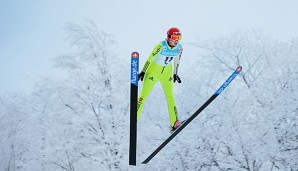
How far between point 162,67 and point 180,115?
10.5m

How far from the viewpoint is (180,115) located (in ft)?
51.1

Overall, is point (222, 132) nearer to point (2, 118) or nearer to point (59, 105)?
point (59, 105)

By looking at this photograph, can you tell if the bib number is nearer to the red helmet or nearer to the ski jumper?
the ski jumper

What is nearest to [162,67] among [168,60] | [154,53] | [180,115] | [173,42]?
[168,60]

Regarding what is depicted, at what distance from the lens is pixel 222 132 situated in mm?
14203

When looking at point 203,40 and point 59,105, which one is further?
point 203,40

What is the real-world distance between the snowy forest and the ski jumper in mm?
9220

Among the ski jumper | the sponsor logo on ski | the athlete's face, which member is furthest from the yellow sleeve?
the sponsor logo on ski

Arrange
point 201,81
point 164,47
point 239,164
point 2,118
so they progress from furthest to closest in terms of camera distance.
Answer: point 2,118, point 201,81, point 239,164, point 164,47

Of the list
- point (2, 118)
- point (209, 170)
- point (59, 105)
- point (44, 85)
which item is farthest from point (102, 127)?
point (2, 118)

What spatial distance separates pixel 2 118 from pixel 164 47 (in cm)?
1935

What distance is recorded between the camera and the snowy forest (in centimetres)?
1376

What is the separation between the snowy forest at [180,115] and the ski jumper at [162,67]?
Result: 30.2ft

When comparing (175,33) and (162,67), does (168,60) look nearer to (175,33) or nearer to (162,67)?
(162,67)
